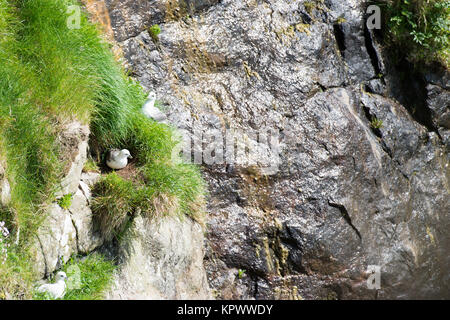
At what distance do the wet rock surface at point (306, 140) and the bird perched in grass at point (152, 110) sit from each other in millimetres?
514

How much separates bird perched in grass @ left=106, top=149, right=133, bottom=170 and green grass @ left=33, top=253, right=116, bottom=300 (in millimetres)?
908

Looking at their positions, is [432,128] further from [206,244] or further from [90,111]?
[90,111]

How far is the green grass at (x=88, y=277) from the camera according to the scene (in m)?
4.74

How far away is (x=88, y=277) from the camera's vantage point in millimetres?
4867

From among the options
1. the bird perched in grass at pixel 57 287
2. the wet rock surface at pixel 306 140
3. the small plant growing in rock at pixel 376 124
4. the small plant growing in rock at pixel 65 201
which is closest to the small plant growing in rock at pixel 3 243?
the bird perched in grass at pixel 57 287

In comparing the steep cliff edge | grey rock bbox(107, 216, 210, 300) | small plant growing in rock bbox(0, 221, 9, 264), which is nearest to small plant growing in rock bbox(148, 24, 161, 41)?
the steep cliff edge

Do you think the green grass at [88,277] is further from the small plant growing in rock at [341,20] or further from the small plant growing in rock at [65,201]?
the small plant growing in rock at [341,20]

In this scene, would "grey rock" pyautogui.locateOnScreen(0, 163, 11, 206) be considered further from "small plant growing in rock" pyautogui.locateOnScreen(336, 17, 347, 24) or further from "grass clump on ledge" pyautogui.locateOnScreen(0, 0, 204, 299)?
"small plant growing in rock" pyautogui.locateOnScreen(336, 17, 347, 24)

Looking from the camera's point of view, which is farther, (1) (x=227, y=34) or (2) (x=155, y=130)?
(1) (x=227, y=34)

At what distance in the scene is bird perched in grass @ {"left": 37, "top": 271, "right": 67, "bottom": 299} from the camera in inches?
174

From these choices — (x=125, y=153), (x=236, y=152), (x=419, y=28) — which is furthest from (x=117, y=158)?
(x=419, y=28)

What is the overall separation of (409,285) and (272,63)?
3411mm

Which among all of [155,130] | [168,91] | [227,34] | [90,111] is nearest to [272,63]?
[227,34]

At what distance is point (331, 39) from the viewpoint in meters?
7.82
